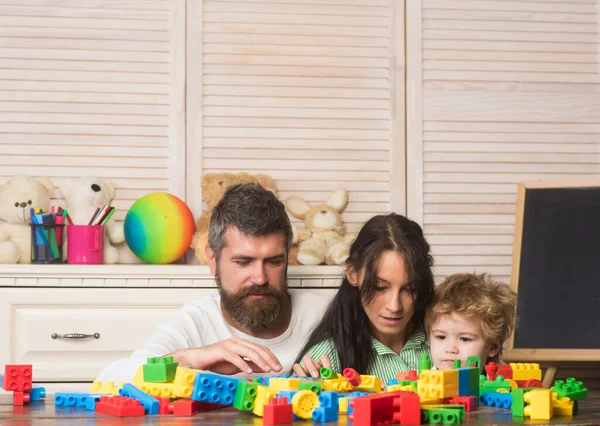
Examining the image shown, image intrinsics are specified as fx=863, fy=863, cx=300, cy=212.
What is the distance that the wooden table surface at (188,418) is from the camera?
4.07ft

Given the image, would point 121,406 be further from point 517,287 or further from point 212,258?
point 517,287

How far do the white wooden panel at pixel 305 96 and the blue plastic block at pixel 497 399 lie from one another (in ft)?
5.54

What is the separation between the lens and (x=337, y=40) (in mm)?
3150

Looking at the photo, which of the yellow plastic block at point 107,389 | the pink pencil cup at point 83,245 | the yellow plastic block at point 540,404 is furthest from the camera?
the pink pencil cup at point 83,245

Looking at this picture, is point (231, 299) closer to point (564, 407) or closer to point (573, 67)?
point (564, 407)

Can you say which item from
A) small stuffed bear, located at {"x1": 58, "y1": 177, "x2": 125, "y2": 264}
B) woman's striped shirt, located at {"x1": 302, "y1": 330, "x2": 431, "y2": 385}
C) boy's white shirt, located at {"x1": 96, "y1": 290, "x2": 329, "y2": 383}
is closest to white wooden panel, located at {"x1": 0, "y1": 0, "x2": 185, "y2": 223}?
small stuffed bear, located at {"x1": 58, "y1": 177, "x2": 125, "y2": 264}

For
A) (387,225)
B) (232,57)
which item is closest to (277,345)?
(387,225)

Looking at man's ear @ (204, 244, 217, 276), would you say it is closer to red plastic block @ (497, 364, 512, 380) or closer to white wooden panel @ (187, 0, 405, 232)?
white wooden panel @ (187, 0, 405, 232)

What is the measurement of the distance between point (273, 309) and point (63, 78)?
1.27 m

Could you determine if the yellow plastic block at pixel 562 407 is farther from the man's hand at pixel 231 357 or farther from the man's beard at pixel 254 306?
the man's beard at pixel 254 306

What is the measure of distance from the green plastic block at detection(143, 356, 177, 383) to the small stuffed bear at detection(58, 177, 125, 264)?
1537 millimetres

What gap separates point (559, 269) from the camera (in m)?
3.00

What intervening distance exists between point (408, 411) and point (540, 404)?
211 millimetres

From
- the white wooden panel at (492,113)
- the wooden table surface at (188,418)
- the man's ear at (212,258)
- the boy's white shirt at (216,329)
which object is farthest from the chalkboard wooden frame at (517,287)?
the wooden table surface at (188,418)
